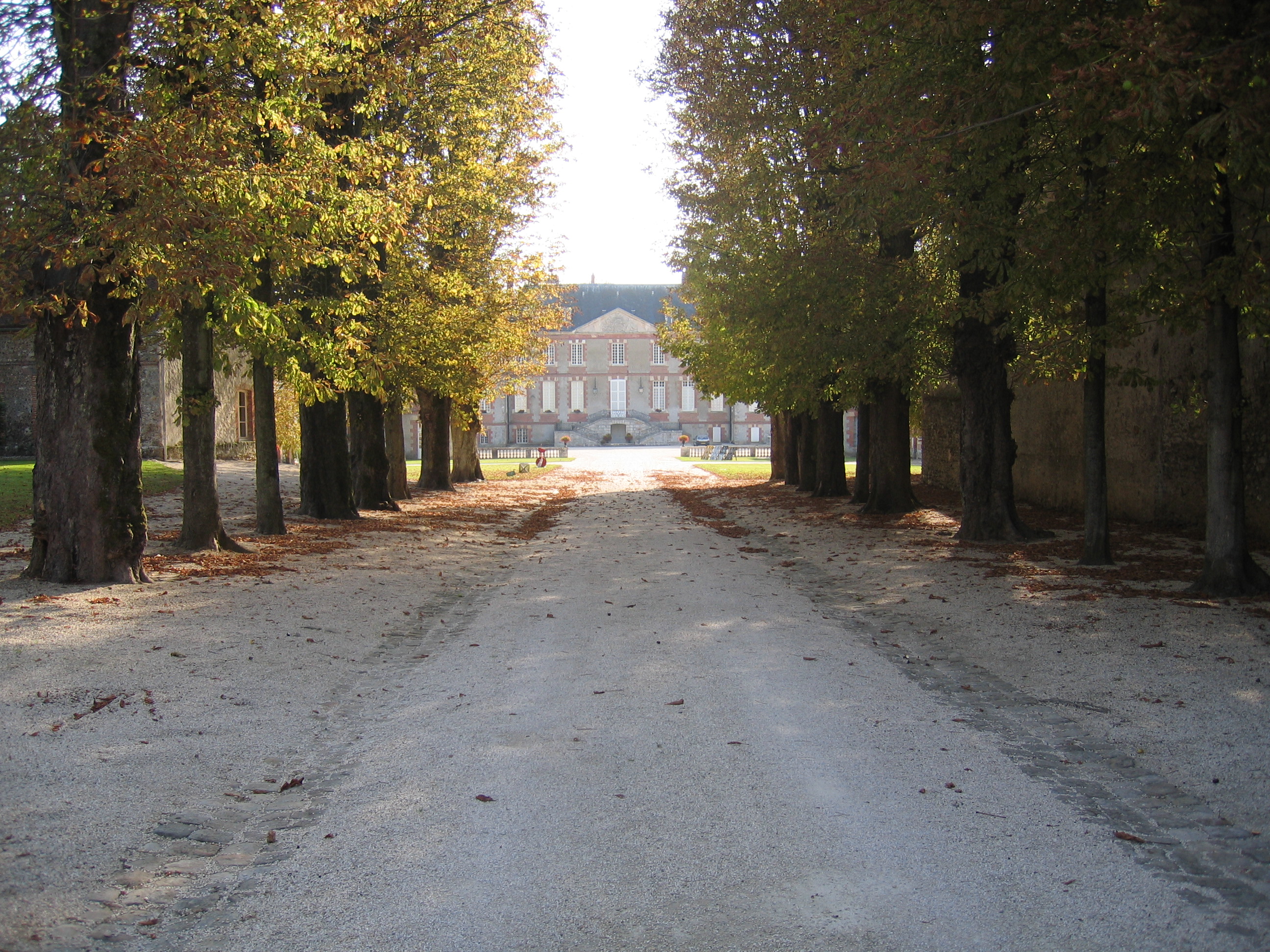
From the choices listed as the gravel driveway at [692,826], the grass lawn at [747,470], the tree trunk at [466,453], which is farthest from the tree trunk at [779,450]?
the gravel driveway at [692,826]

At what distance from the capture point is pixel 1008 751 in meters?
4.98

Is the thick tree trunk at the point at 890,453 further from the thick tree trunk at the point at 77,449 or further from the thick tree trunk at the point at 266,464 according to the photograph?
the thick tree trunk at the point at 77,449

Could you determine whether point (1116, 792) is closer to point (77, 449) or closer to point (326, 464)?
point (77, 449)

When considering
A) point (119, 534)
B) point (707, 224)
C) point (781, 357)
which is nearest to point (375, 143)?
point (119, 534)

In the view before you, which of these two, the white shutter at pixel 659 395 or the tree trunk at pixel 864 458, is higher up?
the white shutter at pixel 659 395

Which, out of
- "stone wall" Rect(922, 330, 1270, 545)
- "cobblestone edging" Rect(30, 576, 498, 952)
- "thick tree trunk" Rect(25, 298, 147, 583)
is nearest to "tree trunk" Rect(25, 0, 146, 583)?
"thick tree trunk" Rect(25, 298, 147, 583)

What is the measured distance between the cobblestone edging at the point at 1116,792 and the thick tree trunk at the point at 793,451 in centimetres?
2158

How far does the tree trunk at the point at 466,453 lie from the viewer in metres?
31.5

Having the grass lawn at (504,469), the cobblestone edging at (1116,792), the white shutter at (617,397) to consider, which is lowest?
the cobblestone edging at (1116,792)

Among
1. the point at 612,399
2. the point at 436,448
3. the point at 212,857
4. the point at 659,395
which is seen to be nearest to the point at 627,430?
the point at 612,399

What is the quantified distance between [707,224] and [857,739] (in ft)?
54.3

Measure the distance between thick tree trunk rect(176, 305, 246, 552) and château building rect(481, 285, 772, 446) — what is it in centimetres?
7413

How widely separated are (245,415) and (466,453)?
10.1 metres

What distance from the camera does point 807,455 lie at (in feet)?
86.4
